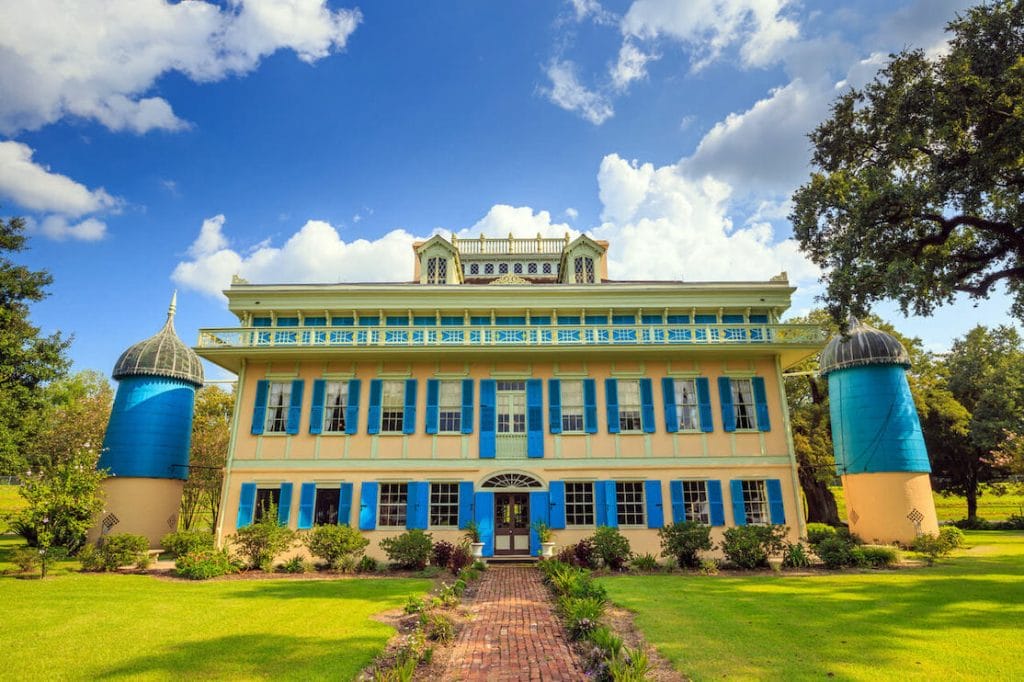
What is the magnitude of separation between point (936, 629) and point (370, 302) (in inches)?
760

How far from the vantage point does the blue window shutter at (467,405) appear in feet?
63.6

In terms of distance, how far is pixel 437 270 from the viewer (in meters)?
25.5

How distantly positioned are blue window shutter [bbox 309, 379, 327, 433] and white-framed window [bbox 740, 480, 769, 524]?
1492 centimetres

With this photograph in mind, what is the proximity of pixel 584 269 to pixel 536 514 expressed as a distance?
11.6 metres

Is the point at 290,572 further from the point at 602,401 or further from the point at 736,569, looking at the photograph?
the point at 736,569

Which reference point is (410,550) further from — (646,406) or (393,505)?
(646,406)

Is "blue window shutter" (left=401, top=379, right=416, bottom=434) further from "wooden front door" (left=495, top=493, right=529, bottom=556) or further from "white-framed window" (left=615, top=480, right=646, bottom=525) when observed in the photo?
"white-framed window" (left=615, top=480, right=646, bottom=525)

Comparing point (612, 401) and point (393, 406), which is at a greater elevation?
point (612, 401)

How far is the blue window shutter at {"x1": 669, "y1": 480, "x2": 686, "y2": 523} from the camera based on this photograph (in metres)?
18.5

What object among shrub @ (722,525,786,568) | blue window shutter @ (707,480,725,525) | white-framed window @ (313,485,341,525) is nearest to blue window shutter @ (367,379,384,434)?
white-framed window @ (313,485,341,525)

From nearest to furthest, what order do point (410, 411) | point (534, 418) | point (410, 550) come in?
point (410, 550), point (534, 418), point (410, 411)

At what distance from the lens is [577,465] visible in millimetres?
19047

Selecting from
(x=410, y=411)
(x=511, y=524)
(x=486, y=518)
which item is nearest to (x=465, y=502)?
(x=486, y=518)

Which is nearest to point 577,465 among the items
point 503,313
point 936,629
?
point 503,313
